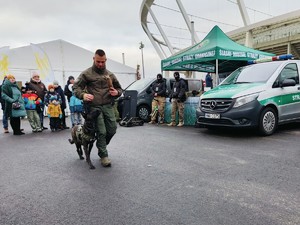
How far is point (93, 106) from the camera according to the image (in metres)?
3.88

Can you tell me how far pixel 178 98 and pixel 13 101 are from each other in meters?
5.06

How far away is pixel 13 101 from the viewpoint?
7.42 meters

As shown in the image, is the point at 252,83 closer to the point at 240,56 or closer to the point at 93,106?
the point at 240,56

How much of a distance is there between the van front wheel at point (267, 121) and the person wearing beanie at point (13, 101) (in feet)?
22.1

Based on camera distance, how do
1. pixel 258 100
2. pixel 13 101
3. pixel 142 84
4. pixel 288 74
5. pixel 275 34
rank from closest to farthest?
pixel 258 100, pixel 288 74, pixel 13 101, pixel 142 84, pixel 275 34

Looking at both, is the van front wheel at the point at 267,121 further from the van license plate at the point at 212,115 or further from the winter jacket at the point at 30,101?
the winter jacket at the point at 30,101

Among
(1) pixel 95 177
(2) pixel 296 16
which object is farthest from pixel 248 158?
(2) pixel 296 16

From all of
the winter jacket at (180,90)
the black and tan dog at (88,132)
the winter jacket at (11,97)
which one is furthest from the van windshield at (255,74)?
the winter jacket at (11,97)

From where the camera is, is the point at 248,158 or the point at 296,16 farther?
the point at 296,16

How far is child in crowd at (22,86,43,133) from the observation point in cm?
786

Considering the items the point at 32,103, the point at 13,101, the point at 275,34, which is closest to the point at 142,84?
the point at 32,103

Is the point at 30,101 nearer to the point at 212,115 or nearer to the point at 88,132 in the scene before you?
the point at 88,132

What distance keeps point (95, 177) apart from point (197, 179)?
1394mm

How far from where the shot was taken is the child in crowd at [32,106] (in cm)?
786
